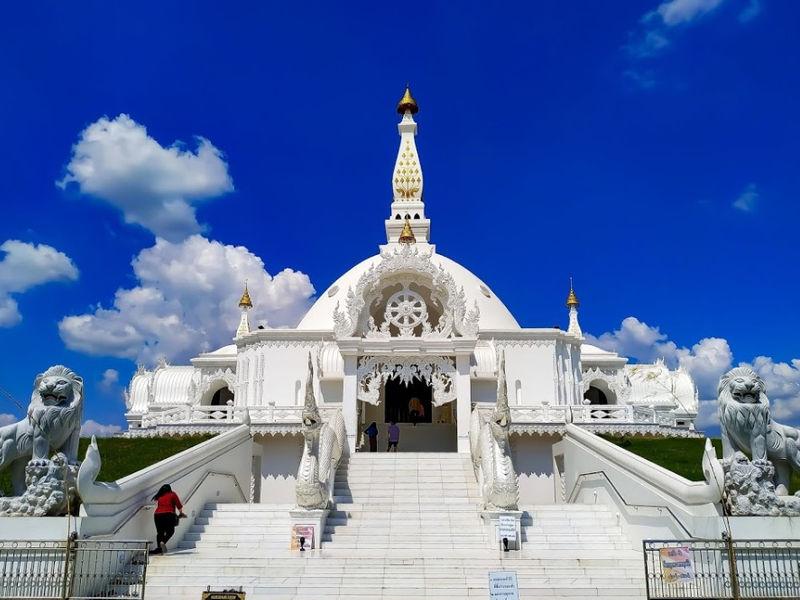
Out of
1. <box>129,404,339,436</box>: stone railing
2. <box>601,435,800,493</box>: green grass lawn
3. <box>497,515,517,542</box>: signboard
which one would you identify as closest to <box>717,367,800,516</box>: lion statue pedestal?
<box>601,435,800,493</box>: green grass lawn

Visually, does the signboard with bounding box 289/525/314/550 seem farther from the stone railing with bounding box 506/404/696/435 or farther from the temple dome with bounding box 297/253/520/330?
the temple dome with bounding box 297/253/520/330

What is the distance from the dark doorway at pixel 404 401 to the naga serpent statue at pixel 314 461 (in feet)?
35.6

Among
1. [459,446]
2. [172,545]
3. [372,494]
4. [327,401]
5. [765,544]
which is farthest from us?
[327,401]

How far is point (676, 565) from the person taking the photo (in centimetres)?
946

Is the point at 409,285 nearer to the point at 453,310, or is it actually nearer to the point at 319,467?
the point at 453,310

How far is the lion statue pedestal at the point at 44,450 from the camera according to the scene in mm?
10719

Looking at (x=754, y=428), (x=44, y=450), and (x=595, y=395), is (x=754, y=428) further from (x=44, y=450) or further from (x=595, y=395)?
(x=595, y=395)

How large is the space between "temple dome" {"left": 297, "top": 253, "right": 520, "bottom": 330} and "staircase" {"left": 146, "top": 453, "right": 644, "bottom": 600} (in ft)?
37.9

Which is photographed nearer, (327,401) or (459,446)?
(459,446)

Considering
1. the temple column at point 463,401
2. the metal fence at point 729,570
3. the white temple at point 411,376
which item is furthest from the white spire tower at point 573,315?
the metal fence at point 729,570

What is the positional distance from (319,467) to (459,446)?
7.59 m

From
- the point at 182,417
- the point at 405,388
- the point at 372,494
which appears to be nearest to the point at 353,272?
the point at 405,388

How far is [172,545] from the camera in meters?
14.4

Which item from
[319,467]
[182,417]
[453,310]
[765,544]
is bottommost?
[765,544]
